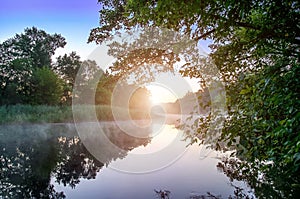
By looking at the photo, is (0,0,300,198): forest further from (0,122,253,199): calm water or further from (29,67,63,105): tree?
(29,67,63,105): tree

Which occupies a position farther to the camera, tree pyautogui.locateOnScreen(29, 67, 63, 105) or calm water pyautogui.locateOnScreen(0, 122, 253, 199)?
tree pyautogui.locateOnScreen(29, 67, 63, 105)

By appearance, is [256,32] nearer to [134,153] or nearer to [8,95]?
[134,153]

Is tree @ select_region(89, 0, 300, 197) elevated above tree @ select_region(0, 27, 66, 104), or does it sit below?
below

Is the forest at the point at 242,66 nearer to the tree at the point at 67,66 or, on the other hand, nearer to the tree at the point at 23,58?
the tree at the point at 23,58

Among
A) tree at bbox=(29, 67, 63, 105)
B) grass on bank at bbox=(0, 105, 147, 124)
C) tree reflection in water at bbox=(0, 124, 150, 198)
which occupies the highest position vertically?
tree at bbox=(29, 67, 63, 105)

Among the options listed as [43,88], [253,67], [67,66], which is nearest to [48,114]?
[43,88]

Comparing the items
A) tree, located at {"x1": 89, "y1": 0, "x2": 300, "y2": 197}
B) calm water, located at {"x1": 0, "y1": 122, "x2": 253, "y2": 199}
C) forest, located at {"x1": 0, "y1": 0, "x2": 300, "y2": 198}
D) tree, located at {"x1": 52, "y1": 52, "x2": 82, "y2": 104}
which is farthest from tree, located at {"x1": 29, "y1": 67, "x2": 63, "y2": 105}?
tree, located at {"x1": 89, "y1": 0, "x2": 300, "y2": 197}

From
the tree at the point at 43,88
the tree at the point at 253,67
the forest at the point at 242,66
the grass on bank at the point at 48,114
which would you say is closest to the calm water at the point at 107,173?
the forest at the point at 242,66

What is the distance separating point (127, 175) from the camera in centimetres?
721

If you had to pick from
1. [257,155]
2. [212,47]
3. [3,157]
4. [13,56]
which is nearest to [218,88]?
[257,155]

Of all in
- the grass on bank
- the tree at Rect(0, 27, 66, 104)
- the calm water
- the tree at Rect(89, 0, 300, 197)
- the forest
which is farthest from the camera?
the tree at Rect(0, 27, 66, 104)

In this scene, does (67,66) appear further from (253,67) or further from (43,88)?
(253,67)

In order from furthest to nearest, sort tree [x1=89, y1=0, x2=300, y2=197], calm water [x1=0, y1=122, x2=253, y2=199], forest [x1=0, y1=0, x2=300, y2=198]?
calm water [x1=0, y1=122, x2=253, y2=199] → forest [x1=0, y1=0, x2=300, y2=198] → tree [x1=89, y1=0, x2=300, y2=197]

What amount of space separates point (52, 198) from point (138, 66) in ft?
11.9
